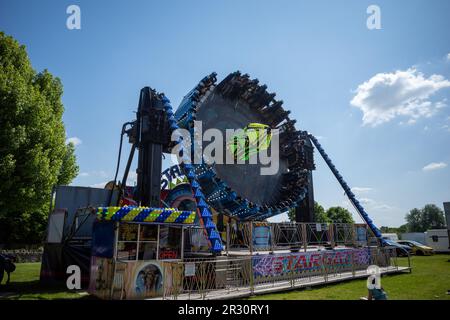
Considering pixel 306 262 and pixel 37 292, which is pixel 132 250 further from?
pixel 306 262

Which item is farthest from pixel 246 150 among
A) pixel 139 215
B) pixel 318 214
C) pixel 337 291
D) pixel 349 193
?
pixel 318 214

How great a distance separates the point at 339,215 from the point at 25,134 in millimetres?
69911

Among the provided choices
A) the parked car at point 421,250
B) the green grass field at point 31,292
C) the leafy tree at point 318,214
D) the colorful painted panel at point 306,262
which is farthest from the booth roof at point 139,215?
the leafy tree at point 318,214

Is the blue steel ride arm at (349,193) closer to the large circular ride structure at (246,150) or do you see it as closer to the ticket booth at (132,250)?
the large circular ride structure at (246,150)

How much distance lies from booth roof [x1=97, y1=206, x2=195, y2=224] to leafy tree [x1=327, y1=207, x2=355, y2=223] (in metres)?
68.3

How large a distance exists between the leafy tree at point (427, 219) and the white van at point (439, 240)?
88308 millimetres

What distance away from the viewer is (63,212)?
54.1 feet

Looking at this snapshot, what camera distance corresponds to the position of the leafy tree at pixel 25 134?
18.6 metres

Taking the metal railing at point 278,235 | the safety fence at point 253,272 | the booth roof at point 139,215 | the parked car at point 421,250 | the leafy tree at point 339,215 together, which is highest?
the leafy tree at point 339,215

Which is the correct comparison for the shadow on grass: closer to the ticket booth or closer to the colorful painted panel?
the ticket booth

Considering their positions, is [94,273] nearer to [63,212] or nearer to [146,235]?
[146,235]

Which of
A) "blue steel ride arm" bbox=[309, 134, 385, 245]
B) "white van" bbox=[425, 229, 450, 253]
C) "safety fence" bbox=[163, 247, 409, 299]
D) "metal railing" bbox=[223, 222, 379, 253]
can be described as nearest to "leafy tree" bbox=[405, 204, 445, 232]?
"white van" bbox=[425, 229, 450, 253]

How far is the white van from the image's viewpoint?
39500mm

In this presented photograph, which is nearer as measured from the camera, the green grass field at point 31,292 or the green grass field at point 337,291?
the green grass field at point 31,292
